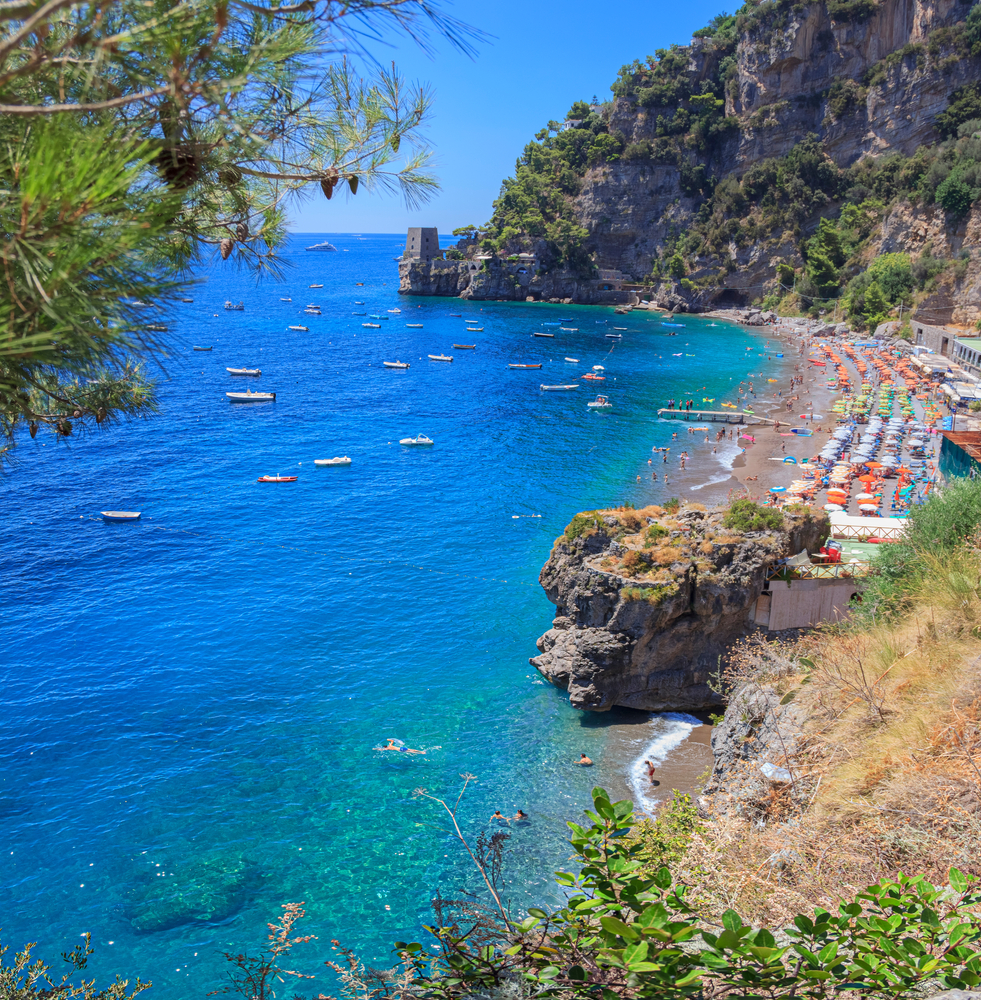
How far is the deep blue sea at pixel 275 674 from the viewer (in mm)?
13727

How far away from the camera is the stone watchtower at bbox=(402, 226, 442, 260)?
346 feet

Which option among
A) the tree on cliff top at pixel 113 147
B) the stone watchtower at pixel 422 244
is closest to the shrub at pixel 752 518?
the tree on cliff top at pixel 113 147

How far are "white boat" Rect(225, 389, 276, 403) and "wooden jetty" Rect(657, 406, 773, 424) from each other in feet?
95.4

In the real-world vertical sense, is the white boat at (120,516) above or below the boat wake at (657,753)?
above

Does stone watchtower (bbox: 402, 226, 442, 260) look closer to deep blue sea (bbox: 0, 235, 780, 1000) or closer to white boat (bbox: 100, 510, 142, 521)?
deep blue sea (bbox: 0, 235, 780, 1000)

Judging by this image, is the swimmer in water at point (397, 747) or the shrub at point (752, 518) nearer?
the swimmer in water at point (397, 747)

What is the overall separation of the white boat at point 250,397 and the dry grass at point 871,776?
47780 millimetres

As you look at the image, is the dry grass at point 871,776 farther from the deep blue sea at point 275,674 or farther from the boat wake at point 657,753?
the deep blue sea at point 275,674

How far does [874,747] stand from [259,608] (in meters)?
20.7

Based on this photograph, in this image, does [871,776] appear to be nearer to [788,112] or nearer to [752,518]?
[752,518]

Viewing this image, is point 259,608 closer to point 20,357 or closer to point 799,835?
point 799,835

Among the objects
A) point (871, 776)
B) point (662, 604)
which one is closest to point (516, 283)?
point (662, 604)

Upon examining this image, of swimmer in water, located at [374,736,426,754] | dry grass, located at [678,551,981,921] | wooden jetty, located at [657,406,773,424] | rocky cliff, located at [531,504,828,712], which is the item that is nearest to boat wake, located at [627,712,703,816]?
rocky cliff, located at [531,504,828,712]

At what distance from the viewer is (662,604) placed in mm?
17375
